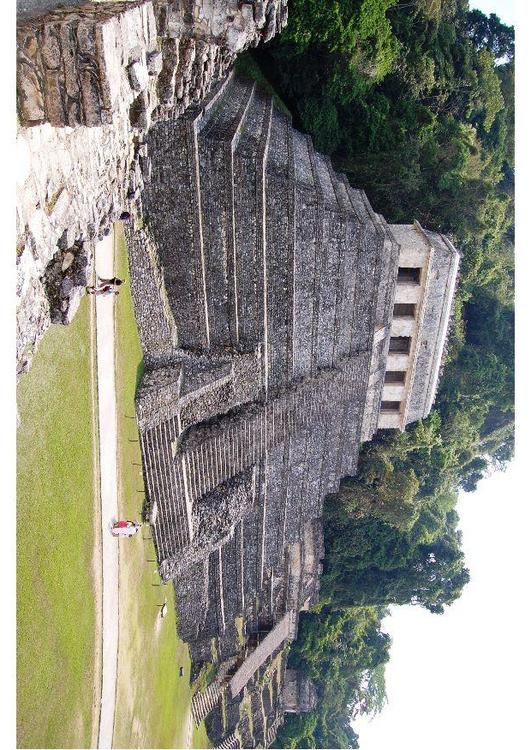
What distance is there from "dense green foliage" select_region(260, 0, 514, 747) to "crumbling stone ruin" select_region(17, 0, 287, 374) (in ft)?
31.6

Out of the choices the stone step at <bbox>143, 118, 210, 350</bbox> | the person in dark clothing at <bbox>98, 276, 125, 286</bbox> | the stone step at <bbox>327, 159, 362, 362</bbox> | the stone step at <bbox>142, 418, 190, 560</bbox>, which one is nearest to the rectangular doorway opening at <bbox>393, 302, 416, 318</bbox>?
the stone step at <bbox>327, 159, 362, 362</bbox>

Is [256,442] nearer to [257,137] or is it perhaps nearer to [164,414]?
[164,414]

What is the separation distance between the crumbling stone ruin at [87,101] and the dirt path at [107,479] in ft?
5.96

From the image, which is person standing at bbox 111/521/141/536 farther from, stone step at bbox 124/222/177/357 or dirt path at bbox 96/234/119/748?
stone step at bbox 124/222/177/357

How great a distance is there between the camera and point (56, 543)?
1303cm

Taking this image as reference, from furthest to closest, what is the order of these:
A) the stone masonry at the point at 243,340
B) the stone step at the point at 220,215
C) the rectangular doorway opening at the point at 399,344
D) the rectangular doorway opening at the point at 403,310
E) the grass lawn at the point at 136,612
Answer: the rectangular doorway opening at the point at 399,344
the rectangular doorway opening at the point at 403,310
the stone masonry at the point at 243,340
the stone step at the point at 220,215
the grass lawn at the point at 136,612

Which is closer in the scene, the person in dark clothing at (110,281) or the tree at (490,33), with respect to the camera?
the person in dark clothing at (110,281)

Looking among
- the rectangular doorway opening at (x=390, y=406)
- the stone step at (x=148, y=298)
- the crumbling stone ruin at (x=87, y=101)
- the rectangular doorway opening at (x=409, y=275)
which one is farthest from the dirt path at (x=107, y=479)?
the rectangular doorway opening at (x=390, y=406)

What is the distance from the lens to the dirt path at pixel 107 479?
15141 millimetres

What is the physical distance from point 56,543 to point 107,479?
3058 millimetres

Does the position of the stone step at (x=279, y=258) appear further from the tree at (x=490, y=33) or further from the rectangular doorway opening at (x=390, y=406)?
the tree at (x=490, y=33)

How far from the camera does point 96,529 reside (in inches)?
610

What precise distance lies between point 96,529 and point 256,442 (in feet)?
23.5

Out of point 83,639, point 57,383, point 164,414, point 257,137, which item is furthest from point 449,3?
point 83,639
